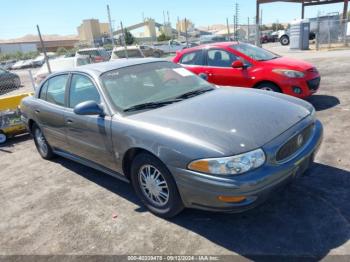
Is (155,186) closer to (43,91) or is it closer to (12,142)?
(43,91)

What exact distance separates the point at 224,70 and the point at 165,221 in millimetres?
4715

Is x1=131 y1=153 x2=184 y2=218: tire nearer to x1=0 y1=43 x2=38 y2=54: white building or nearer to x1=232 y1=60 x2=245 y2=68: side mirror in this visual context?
x1=232 y1=60 x2=245 y2=68: side mirror

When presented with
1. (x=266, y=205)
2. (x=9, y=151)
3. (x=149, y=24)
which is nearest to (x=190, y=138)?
(x=266, y=205)

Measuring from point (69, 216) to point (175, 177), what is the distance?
5.07ft

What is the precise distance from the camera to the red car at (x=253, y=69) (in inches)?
263

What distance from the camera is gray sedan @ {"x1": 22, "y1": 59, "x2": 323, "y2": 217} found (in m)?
2.75

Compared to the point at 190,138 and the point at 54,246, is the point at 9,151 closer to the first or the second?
the point at 54,246

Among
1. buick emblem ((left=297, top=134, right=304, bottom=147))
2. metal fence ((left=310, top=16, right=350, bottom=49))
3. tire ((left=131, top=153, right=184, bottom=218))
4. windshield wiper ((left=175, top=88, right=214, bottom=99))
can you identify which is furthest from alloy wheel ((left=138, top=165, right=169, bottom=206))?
metal fence ((left=310, top=16, right=350, bottom=49))

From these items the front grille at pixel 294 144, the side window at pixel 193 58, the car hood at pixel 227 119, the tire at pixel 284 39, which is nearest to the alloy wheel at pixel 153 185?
the car hood at pixel 227 119

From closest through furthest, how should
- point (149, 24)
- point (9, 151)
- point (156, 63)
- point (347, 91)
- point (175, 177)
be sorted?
point (175, 177)
point (156, 63)
point (9, 151)
point (347, 91)
point (149, 24)

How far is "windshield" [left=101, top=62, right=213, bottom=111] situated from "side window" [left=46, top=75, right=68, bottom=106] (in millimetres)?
906

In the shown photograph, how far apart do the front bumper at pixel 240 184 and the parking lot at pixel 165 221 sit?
39cm

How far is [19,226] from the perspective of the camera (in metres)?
3.68

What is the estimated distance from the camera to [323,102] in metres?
7.25
